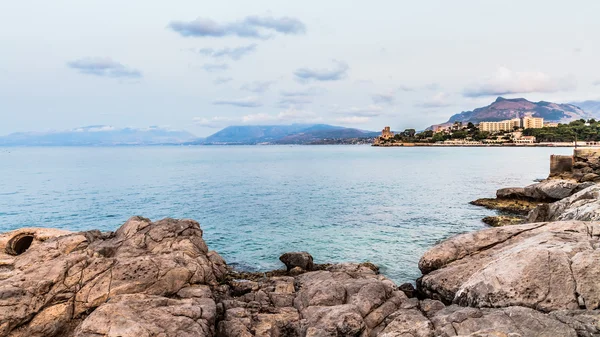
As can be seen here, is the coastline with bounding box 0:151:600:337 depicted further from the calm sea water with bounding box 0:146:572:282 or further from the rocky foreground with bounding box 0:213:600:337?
the calm sea water with bounding box 0:146:572:282

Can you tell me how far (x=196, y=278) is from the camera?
16.3 meters

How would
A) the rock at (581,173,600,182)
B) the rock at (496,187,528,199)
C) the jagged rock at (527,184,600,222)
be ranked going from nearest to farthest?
the jagged rock at (527,184,600,222) < the rock at (581,173,600,182) < the rock at (496,187,528,199)

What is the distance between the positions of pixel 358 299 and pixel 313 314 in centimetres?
185

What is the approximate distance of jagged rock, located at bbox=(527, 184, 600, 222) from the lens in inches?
810

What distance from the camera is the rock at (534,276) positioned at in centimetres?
1170

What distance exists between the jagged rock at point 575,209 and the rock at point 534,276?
489 centimetres

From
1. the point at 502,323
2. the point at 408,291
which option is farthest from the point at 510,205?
the point at 502,323

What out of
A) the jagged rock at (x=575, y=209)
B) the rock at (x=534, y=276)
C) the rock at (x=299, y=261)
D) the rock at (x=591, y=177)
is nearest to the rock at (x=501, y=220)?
the jagged rock at (x=575, y=209)

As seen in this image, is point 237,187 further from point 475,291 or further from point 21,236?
point 475,291

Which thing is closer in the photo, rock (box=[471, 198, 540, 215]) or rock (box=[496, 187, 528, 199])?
rock (box=[471, 198, 540, 215])

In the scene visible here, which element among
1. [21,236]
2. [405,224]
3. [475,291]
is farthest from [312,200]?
[475,291]

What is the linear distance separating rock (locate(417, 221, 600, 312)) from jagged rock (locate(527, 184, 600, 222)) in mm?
4889

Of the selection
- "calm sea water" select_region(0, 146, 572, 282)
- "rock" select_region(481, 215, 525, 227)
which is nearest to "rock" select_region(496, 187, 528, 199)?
"calm sea water" select_region(0, 146, 572, 282)

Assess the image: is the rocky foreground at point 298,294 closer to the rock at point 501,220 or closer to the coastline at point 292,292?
the coastline at point 292,292
